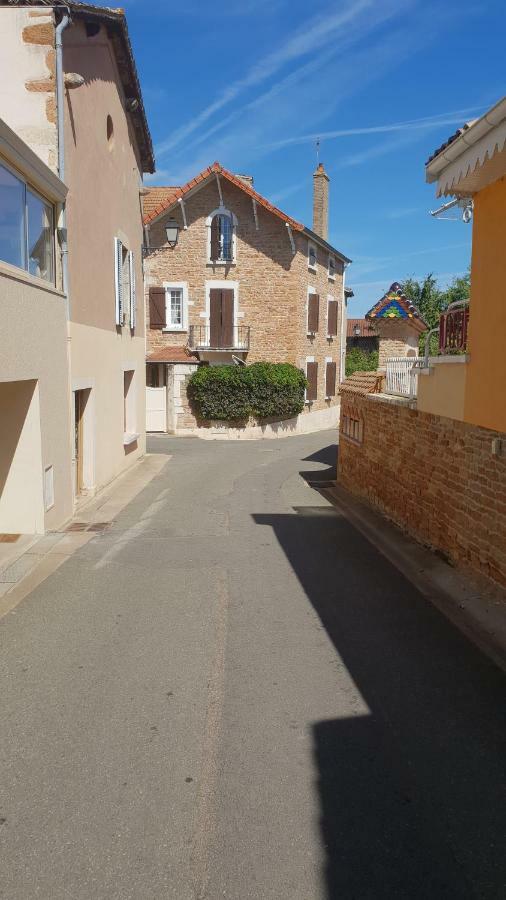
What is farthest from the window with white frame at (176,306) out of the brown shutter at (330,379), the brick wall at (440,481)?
the brick wall at (440,481)

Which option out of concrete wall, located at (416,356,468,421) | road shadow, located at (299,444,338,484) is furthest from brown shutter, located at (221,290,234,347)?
concrete wall, located at (416,356,468,421)

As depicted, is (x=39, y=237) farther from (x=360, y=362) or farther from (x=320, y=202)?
(x=360, y=362)

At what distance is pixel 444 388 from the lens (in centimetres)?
837

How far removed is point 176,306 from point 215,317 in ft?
5.47

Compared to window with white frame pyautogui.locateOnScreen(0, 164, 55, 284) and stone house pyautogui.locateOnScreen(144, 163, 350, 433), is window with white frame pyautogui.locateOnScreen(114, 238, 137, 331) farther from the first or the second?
stone house pyautogui.locateOnScreen(144, 163, 350, 433)

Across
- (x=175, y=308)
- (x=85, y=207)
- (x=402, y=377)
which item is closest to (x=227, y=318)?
(x=175, y=308)

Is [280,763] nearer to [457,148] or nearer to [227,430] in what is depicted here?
[457,148]

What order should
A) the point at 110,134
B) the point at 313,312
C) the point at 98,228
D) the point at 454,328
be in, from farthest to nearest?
the point at 313,312 → the point at 110,134 → the point at 98,228 → the point at 454,328

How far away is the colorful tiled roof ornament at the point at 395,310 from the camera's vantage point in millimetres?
14219

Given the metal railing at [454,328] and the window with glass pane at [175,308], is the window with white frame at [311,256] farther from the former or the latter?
the metal railing at [454,328]

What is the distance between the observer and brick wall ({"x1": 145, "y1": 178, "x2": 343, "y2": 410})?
26625 millimetres

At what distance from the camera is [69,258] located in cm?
1057

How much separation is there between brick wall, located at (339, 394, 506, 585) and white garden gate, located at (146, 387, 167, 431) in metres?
14.6

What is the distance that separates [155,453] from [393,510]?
10.9m
